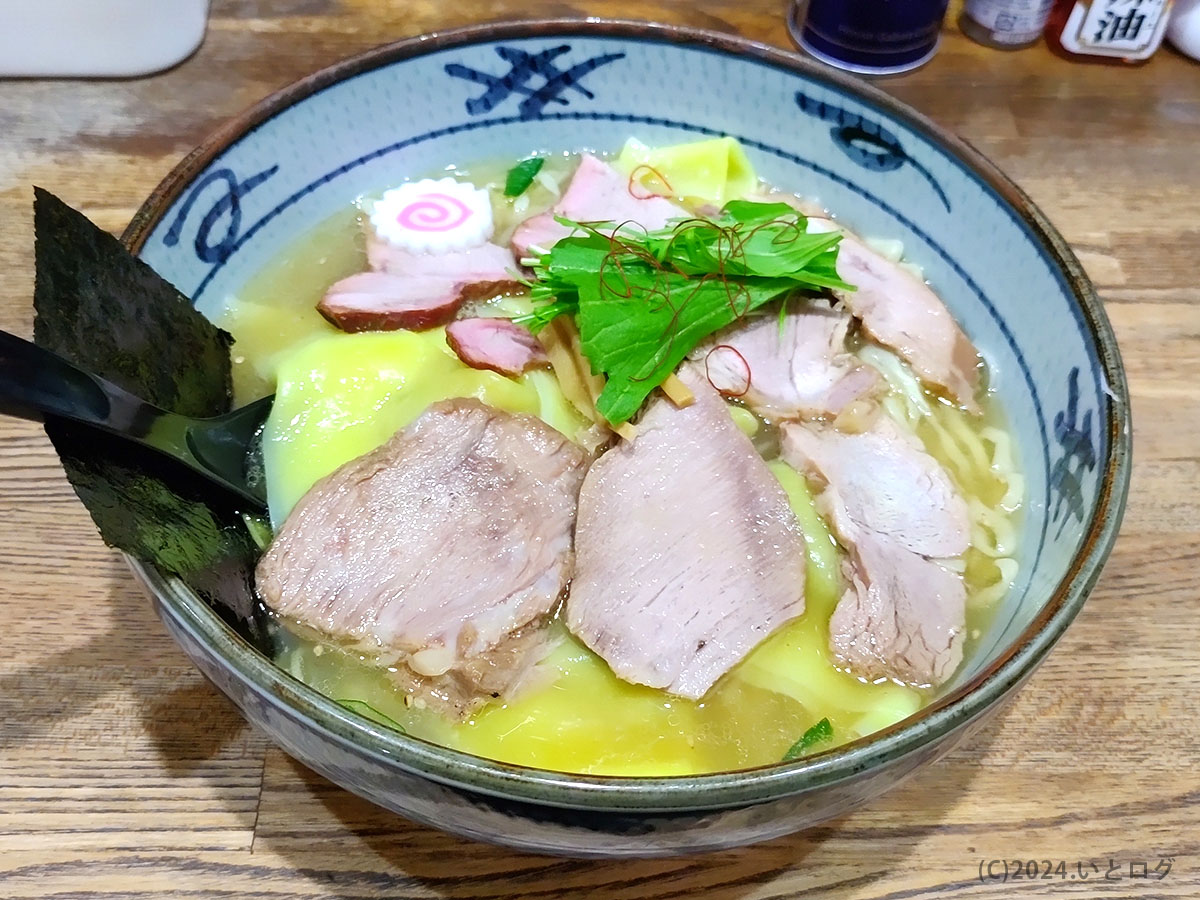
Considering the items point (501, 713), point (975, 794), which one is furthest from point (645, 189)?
point (975, 794)

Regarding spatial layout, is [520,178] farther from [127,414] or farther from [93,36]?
[93,36]

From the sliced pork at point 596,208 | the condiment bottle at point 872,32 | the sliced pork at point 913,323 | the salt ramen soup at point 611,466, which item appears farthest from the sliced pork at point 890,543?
the condiment bottle at point 872,32

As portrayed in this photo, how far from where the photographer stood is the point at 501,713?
1054 mm

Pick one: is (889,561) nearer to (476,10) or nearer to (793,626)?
(793,626)

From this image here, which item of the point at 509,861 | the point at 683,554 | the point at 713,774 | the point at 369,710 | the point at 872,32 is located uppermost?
the point at 872,32

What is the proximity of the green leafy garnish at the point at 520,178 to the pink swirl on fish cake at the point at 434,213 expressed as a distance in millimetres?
110

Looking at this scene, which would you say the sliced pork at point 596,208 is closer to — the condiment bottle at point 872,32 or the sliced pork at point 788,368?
the sliced pork at point 788,368

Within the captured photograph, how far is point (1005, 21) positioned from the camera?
2117 millimetres

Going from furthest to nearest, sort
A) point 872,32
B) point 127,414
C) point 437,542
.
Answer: point 872,32
point 437,542
point 127,414

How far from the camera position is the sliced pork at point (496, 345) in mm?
1324

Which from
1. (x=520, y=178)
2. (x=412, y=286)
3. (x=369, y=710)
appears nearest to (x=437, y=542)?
(x=369, y=710)

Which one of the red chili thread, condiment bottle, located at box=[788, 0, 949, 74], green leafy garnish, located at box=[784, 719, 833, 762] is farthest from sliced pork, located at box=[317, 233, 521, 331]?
condiment bottle, located at box=[788, 0, 949, 74]

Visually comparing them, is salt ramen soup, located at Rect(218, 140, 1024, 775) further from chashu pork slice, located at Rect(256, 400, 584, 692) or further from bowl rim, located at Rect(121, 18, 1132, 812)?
bowl rim, located at Rect(121, 18, 1132, 812)

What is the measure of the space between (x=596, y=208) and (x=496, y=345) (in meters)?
0.31
